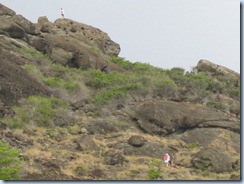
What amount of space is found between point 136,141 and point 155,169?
3175 mm

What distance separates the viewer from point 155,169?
64.1 feet

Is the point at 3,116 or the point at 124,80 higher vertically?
the point at 124,80

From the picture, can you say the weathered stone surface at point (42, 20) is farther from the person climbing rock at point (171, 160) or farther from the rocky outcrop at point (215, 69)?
the person climbing rock at point (171, 160)

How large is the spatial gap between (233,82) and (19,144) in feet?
79.5

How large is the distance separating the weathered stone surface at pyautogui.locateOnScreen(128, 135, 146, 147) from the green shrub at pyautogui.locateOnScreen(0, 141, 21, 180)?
249 inches

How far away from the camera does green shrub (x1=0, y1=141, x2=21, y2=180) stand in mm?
16719

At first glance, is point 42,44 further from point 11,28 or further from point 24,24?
point 11,28

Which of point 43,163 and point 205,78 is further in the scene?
point 205,78

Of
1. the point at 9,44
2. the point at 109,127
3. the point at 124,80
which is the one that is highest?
the point at 9,44

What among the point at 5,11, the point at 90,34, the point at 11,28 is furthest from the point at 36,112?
the point at 90,34

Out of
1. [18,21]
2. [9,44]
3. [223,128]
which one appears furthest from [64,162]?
[18,21]

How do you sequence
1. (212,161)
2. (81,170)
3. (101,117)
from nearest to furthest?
(81,170) → (212,161) → (101,117)

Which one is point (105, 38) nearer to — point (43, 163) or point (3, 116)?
point (3, 116)

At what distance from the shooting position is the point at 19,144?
67.6 ft
